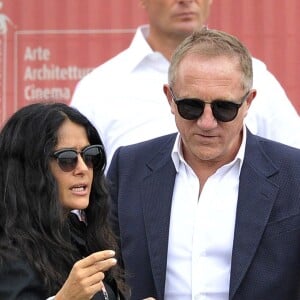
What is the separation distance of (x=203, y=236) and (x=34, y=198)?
637 millimetres

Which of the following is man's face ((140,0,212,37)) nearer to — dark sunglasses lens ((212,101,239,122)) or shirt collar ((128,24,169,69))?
shirt collar ((128,24,169,69))

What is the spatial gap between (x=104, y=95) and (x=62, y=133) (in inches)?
59.1

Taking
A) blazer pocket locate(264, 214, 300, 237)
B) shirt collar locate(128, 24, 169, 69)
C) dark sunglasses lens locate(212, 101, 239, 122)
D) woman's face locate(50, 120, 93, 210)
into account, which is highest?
shirt collar locate(128, 24, 169, 69)

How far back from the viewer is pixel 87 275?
125 inches

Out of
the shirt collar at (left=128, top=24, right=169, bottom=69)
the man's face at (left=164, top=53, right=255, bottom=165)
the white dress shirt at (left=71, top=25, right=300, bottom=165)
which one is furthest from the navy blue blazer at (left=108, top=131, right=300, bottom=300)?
the shirt collar at (left=128, top=24, right=169, bottom=69)

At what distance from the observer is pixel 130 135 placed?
16.3 feet

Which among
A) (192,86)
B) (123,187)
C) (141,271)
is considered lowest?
(141,271)

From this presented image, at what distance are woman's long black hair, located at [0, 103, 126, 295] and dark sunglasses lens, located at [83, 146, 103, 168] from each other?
12 centimetres

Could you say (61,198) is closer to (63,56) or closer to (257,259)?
(257,259)

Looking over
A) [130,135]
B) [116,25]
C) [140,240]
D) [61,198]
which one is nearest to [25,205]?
[61,198]

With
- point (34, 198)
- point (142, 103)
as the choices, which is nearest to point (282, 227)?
point (34, 198)

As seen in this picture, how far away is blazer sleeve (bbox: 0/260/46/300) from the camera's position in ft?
10.8

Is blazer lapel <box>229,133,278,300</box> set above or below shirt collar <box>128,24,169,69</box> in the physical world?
below

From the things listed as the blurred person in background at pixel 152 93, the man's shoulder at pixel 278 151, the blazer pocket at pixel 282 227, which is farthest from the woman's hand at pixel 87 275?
the blurred person in background at pixel 152 93
